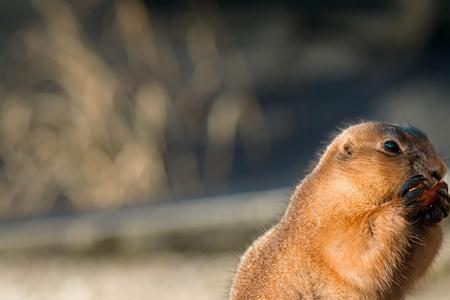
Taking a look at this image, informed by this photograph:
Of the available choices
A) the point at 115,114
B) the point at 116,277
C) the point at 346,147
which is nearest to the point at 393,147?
the point at 346,147

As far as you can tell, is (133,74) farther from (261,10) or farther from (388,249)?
(388,249)

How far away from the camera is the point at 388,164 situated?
3.96m

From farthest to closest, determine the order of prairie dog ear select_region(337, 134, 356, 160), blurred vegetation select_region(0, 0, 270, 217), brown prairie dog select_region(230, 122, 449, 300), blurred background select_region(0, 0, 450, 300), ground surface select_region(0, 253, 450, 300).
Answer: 1. blurred vegetation select_region(0, 0, 270, 217)
2. blurred background select_region(0, 0, 450, 300)
3. ground surface select_region(0, 253, 450, 300)
4. prairie dog ear select_region(337, 134, 356, 160)
5. brown prairie dog select_region(230, 122, 449, 300)

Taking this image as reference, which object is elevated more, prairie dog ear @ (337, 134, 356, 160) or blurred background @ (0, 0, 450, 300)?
prairie dog ear @ (337, 134, 356, 160)

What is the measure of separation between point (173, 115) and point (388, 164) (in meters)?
8.07

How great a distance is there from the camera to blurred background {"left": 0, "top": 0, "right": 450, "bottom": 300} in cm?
889

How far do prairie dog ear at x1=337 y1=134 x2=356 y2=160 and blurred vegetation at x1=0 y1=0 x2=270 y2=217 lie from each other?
6602 mm

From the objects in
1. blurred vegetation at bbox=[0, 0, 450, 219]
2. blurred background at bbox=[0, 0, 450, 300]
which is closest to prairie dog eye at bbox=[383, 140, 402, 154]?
blurred background at bbox=[0, 0, 450, 300]

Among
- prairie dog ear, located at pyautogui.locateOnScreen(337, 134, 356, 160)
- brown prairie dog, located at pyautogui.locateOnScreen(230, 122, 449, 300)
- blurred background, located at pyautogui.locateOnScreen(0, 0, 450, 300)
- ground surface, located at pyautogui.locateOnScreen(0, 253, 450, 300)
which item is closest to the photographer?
brown prairie dog, located at pyautogui.locateOnScreen(230, 122, 449, 300)

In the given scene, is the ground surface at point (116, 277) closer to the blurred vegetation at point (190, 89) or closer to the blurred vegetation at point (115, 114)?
the blurred vegetation at point (190, 89)

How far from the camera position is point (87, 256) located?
29.8 feet

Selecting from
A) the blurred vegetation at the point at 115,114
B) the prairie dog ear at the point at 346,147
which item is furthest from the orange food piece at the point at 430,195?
the blurred vegetation at the point at 115,114

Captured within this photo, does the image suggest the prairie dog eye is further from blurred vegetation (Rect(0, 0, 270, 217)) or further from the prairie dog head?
blurred vegetation (Rect(0, 0, 270, 217))

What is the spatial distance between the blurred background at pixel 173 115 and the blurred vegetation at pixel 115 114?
0.02 meters
